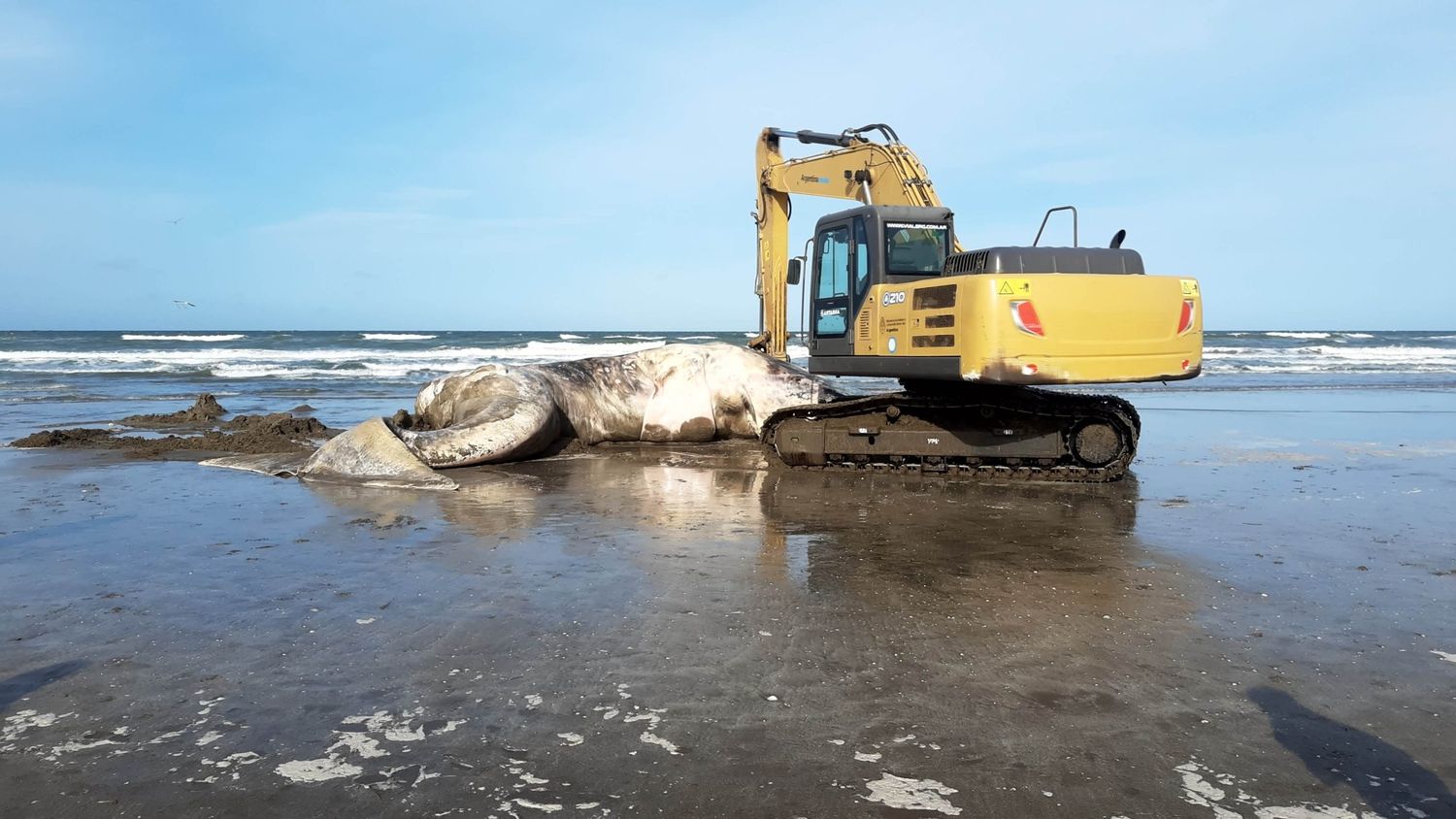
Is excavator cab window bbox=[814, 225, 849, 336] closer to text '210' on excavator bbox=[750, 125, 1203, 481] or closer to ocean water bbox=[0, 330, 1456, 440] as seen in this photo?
text '210' on excavator bbox=[750, 125, 1203, 481]

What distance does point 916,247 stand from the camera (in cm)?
906

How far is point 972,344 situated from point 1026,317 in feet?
1.47

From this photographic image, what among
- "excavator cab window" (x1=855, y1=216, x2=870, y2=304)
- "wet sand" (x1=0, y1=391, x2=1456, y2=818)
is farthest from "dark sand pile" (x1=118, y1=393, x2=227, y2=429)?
"excavator cab window" (x1=855, y1=216, x2=870, y2=304)

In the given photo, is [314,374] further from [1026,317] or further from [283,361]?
[1026,317]

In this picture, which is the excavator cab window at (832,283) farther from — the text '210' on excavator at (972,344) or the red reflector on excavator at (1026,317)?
the red reflector on excavator at (1026,317)

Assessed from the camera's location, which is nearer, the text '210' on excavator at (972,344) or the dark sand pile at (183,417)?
the text '210' on excavator at (972,344)

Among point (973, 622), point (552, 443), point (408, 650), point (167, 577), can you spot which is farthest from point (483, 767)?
point (552, 443)

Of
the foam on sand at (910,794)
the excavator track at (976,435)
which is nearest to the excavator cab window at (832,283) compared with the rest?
the excavator track at (976,435)

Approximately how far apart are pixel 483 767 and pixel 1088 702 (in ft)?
6.63

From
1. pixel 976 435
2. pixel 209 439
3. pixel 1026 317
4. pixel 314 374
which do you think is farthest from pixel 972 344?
pixel 314 374

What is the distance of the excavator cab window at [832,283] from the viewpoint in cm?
931

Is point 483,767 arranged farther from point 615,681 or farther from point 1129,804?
point 1129,804

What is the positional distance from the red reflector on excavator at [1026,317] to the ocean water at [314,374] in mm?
3249

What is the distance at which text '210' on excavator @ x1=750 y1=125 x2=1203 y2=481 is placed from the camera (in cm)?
750
